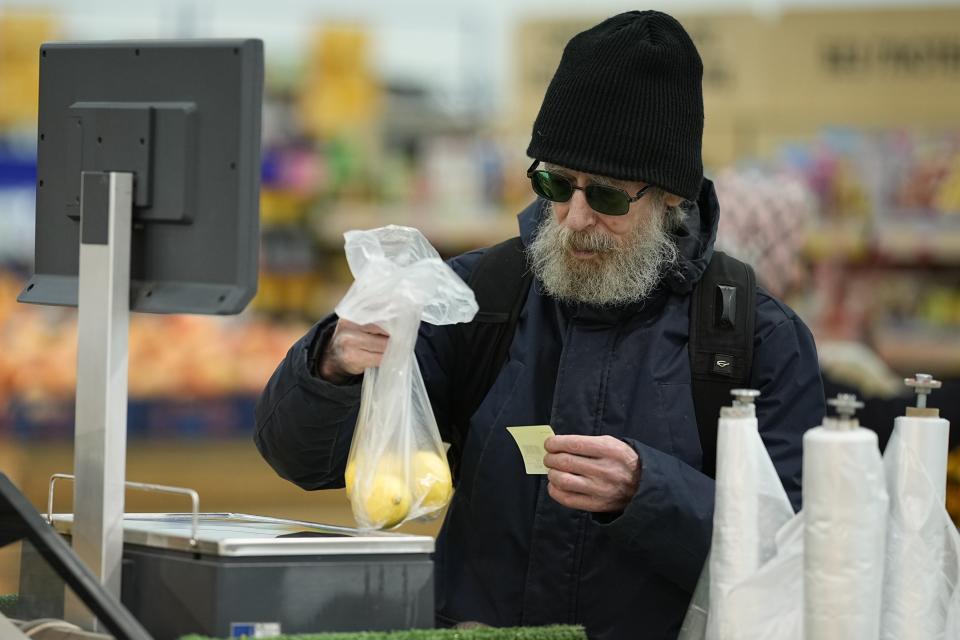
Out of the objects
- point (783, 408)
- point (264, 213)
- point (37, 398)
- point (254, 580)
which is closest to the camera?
point (254, 580)

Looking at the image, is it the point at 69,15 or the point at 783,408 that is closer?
the point at 783,408

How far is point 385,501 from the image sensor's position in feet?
6.28

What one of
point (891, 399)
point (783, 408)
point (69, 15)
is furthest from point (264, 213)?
point (783, 408)

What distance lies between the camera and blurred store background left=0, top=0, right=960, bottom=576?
5559mm

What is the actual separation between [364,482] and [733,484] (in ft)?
1.59

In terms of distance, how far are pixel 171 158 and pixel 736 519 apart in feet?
2.75

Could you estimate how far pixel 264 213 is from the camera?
19.0 feet

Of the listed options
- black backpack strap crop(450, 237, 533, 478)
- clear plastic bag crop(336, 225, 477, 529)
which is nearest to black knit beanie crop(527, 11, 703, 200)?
black backpack strap crop(450, 237, 533, 478)

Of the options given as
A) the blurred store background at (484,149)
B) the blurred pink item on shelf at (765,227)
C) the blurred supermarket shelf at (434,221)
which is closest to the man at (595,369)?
the blurred pink item on shelf at (765,227)

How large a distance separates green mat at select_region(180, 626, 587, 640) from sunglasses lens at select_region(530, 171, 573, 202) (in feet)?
2.42

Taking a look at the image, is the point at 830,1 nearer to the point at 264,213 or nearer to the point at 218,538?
the point at 264,213

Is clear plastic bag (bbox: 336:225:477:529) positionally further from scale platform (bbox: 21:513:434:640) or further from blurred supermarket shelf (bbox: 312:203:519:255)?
blurred supermarket shelf (bbox: 312:203:519:255)

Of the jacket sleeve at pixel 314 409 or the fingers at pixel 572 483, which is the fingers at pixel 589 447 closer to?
the fingers at pixel 572 483

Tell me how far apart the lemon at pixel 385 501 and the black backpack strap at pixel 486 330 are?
46cm
